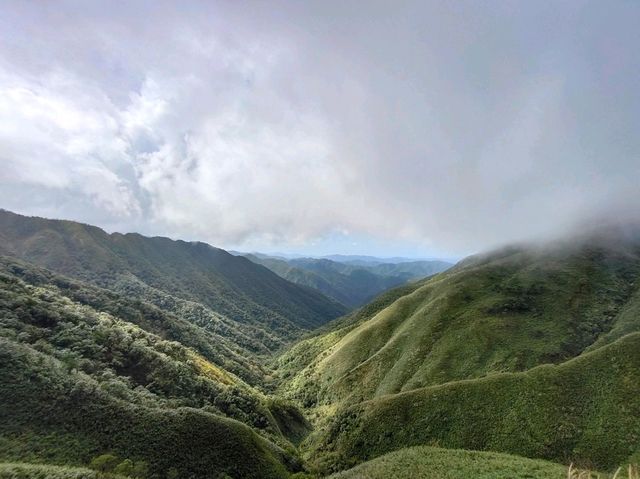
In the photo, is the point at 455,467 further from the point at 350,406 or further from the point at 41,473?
the point at 41,473

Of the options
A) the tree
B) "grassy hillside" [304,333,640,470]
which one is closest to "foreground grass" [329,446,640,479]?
"grassy hillside" [304,333,640,470]

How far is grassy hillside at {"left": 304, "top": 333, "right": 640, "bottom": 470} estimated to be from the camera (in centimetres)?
6444

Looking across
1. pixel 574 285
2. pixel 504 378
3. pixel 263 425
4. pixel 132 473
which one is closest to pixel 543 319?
pixel 574 285

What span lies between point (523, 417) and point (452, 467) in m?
26.3

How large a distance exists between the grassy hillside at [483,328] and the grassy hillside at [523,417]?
36.9 meters

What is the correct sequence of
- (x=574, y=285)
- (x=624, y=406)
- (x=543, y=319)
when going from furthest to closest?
(x=574, y=285)
(x=543, y=319)
(x=624, y=406)

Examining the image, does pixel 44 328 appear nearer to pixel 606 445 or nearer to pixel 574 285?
pixel 606 445

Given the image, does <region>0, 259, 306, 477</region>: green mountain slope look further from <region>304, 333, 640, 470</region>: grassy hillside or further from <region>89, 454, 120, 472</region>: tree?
<region>304, 333, 640, 470</region>: grassy hillside

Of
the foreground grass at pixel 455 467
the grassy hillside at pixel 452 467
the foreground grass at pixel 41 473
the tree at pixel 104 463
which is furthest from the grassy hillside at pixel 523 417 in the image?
the foreground grass at pixel 41 473

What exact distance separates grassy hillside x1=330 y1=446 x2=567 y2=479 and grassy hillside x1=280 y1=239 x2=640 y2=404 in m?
57.3

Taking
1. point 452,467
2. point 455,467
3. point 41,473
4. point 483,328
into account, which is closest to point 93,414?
point 41,473

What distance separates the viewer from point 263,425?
101 meters

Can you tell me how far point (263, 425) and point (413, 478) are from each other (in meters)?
60.7

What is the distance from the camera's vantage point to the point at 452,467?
2085 inches
